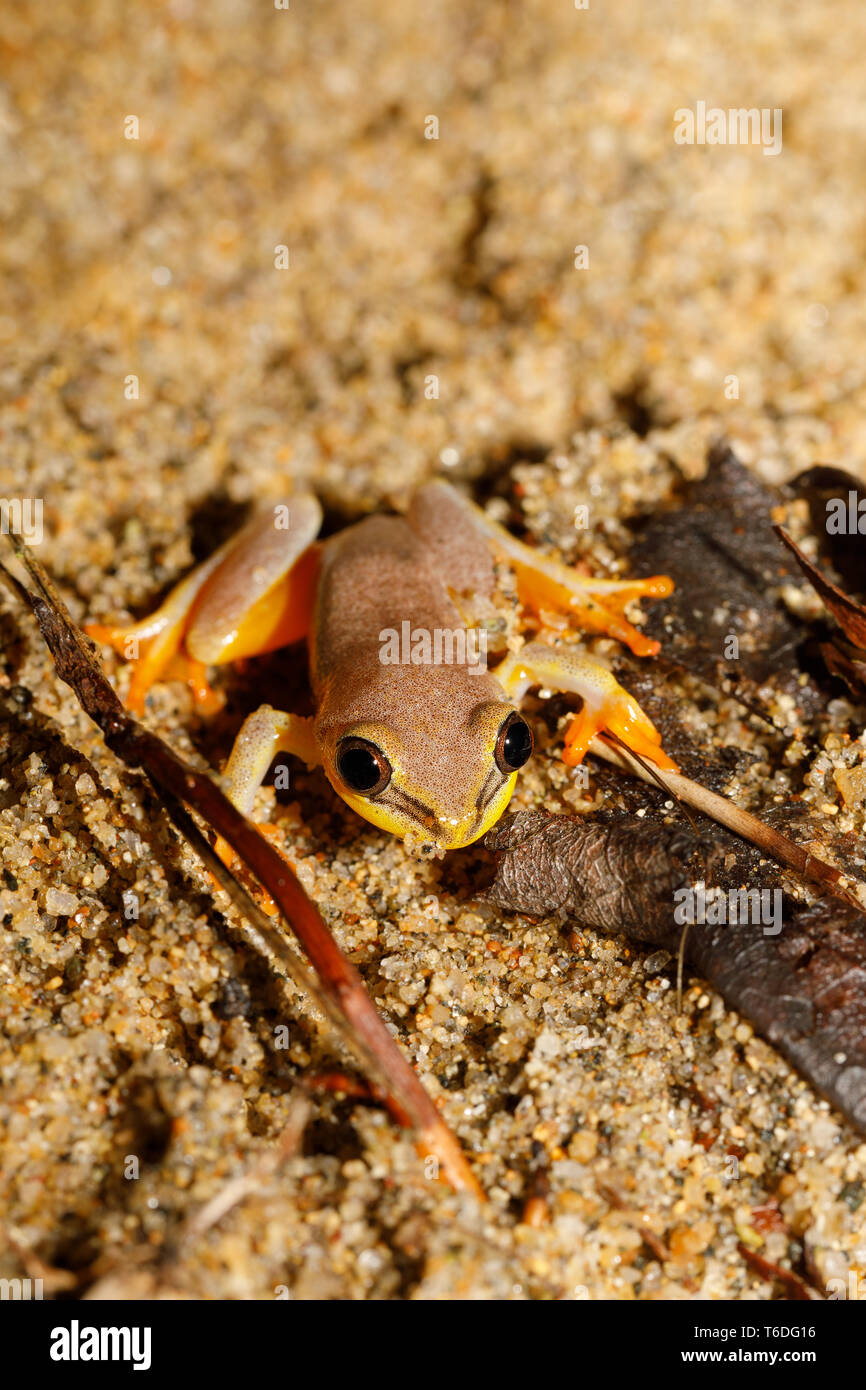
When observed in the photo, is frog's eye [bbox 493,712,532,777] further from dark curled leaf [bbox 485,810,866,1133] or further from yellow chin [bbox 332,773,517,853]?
dark curled leaf [bbox 485,810,866,1133]

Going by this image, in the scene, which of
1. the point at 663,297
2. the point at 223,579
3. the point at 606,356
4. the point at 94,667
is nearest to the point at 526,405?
the point at 606,356

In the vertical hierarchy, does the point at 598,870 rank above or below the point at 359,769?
below

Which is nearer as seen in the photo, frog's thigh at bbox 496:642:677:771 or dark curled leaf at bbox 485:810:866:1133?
dark curled leaf at bbox 485:810:866:1133

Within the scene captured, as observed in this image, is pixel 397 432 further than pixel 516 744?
Yes

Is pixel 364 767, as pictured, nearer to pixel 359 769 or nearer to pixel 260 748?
pixel 359 769

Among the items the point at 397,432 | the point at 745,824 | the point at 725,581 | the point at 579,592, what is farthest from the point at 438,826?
the point at 397,432

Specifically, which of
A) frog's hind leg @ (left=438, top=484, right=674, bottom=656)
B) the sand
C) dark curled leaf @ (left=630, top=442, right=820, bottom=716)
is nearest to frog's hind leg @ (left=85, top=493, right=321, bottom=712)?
the sand

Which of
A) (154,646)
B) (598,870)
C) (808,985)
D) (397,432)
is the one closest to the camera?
(808,985)
